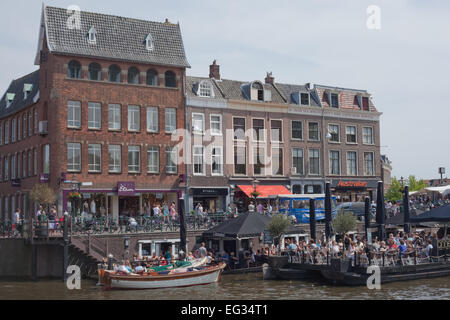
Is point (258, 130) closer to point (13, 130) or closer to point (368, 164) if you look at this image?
point (368, 164)

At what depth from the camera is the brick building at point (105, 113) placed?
1698 inches

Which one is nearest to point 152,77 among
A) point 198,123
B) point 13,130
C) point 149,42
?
point 149,42

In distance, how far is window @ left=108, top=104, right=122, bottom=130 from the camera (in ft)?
146

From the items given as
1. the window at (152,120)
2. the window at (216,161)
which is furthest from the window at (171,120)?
the window at (216,161)

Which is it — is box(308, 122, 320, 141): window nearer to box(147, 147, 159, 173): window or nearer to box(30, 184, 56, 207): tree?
box(147, 147, 159, 173): window

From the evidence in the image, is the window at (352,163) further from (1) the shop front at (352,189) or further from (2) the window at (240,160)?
(2) the window at (240,160)

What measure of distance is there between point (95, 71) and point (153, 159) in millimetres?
7600

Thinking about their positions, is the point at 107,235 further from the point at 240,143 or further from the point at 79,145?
the point at 240,143

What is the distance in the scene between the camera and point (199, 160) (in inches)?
1893

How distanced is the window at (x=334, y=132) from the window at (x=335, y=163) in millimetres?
1147

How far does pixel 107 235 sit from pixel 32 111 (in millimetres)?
15148

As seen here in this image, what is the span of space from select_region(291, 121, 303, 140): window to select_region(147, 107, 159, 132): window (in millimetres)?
12572

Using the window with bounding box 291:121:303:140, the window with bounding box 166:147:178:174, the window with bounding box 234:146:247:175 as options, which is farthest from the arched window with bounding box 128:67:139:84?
the window with bounding box 291:121:303:140
